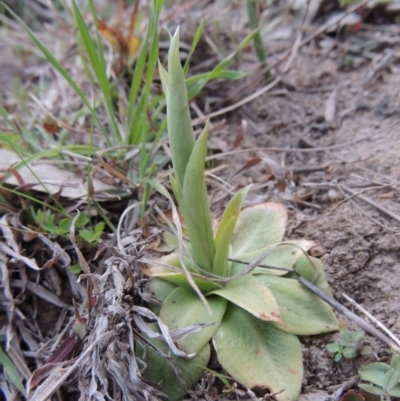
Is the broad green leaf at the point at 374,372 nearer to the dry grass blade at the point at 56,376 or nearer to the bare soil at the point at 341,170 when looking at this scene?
the bare soil at the point at 341,170

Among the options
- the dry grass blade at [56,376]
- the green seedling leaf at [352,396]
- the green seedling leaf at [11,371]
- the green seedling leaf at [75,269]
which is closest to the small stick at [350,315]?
the green seedling leaf at [352,396]

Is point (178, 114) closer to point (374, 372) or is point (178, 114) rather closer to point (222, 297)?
point (222, 297)

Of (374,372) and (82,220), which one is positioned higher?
(82,220)

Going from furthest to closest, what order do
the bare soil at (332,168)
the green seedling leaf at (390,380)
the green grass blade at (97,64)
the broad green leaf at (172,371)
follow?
the green grass blade at (97,64) → the bare soil at (332,168) → the broad green leaf at (172,371) → the green seedling leaf at (390,380)

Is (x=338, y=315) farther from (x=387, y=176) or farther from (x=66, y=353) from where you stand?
(x=66, y=353)

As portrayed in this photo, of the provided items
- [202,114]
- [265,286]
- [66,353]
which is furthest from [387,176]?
[66,353]

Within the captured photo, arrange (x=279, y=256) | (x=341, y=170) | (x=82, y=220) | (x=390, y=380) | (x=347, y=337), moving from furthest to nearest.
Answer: (x=341, y=170)
(x=82, y=220)
(x=279, y=256)
(x=347, y=337)
(x=390, y=380)

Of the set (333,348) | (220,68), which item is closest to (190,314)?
(333,348)
